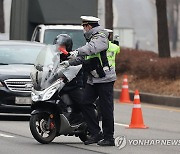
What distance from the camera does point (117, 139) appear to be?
1491 cm

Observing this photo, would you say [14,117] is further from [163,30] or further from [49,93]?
[163,30]

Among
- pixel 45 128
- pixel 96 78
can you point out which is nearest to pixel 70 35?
pixel 45 128

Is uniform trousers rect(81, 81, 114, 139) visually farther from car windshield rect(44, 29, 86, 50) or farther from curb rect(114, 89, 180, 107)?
car windshield rect(44, 29, 86, 50)

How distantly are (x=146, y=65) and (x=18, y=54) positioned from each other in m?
8.89

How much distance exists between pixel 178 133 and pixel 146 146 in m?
2.60

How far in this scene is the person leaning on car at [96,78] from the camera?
13.5 meters

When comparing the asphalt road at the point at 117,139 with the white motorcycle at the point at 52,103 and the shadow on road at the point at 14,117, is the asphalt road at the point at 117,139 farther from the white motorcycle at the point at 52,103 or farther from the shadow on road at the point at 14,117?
the white motorcycle at the point at 52,103

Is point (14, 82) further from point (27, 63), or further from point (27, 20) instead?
point (27, 20)

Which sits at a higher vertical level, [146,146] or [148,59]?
[148,59]

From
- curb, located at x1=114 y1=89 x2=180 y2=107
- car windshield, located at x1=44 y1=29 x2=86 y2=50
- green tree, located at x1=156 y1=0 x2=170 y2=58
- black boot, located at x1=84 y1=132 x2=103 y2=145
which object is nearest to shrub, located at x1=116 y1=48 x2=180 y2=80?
green tree, located at x1=156 y1=0 x2=170 y2=58

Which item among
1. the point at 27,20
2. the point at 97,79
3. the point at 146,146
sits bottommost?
the point at 146,146

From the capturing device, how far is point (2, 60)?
1927 cm

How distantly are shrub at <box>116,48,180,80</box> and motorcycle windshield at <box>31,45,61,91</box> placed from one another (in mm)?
12401

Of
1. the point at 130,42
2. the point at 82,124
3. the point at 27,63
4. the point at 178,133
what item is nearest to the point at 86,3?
the point at 27,63
